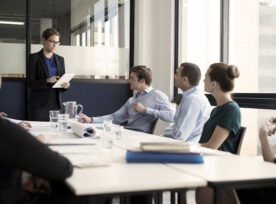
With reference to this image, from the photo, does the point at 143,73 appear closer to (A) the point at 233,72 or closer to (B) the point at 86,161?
(A) the point at 233,72

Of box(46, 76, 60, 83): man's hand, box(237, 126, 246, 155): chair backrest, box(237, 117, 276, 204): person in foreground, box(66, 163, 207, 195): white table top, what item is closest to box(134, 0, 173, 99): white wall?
box(46, 76, 60, 83): man's hand

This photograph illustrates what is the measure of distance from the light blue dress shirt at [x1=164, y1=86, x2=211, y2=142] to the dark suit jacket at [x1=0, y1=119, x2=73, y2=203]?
1853 millimetres

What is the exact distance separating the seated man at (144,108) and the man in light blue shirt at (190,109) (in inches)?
10.9

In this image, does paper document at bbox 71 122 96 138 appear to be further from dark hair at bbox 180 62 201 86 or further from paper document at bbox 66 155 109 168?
dark hair at bbox 180 62 201 86

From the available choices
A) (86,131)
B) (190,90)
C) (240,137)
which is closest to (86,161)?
(86,131)

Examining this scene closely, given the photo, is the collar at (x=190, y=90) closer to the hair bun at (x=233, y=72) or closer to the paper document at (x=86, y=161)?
the hair bun at (x=233, y=72)

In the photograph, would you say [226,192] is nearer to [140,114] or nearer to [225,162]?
[225,162]

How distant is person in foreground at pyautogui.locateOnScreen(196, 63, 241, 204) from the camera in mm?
2486

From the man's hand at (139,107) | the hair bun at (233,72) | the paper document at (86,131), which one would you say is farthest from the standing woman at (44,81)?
the hair bun at (233,72)

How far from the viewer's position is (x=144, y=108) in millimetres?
3654

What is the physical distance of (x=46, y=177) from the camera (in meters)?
1.42

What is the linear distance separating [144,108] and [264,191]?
1.88 metres

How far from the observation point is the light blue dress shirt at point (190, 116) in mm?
3199

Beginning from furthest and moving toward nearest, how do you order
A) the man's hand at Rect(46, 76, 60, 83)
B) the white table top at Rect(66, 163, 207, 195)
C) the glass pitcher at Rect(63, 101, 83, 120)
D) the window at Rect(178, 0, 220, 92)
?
the window at Rect(178, 0, 220, 92) < the man's hand at Rect(46, 76, 60, 83) < the glass pitcher at Rect(63, 101, 83, 120) < the white table top at Rect(66, 163, 207, 195)
